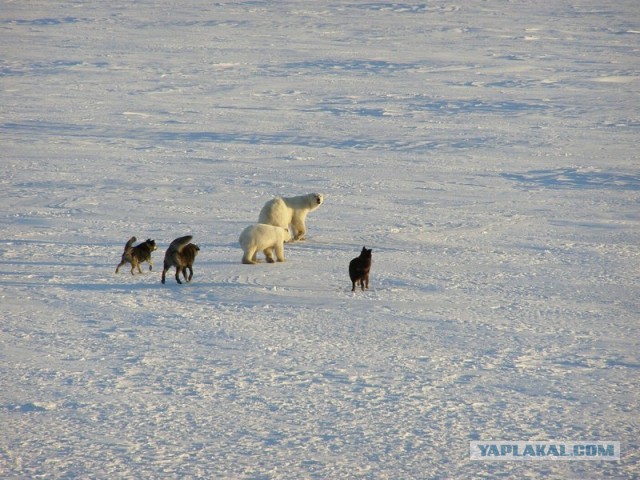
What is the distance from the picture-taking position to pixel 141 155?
18.0m

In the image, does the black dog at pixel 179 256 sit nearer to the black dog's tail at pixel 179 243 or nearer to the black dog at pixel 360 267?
the black dog's tail at pixel 179 243

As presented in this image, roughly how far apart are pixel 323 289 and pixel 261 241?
1.11 meters

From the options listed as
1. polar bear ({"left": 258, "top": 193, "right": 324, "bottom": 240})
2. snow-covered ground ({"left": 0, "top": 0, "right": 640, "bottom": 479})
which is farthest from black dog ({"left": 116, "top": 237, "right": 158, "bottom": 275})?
polar bear ({"left": 258, "top": 193, "right": 324, "bottom": 240})

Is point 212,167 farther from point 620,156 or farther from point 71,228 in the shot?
point 620,156

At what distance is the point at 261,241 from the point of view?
914 centimetres

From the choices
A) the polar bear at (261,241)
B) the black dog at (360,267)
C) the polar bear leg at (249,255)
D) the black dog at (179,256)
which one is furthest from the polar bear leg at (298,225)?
the black dog at (360,267)

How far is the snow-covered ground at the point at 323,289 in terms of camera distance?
4.94m

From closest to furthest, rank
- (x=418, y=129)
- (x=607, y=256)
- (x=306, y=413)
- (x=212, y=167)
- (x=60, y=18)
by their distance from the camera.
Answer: (x=306, y=413) < (x=607, y=256) < (x=212, y=167) < (x=418, y=129) < (x=60, y=18)

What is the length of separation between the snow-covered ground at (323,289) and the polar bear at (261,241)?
0.75ft

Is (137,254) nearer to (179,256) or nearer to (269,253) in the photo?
(179,256)

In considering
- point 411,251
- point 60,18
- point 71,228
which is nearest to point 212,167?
point 71,228

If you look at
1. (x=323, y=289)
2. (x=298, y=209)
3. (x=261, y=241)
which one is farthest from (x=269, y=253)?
(x=298, y=209)

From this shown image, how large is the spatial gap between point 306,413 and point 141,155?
1339 centimetres

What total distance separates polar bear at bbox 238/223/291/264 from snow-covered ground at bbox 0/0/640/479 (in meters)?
0.23
